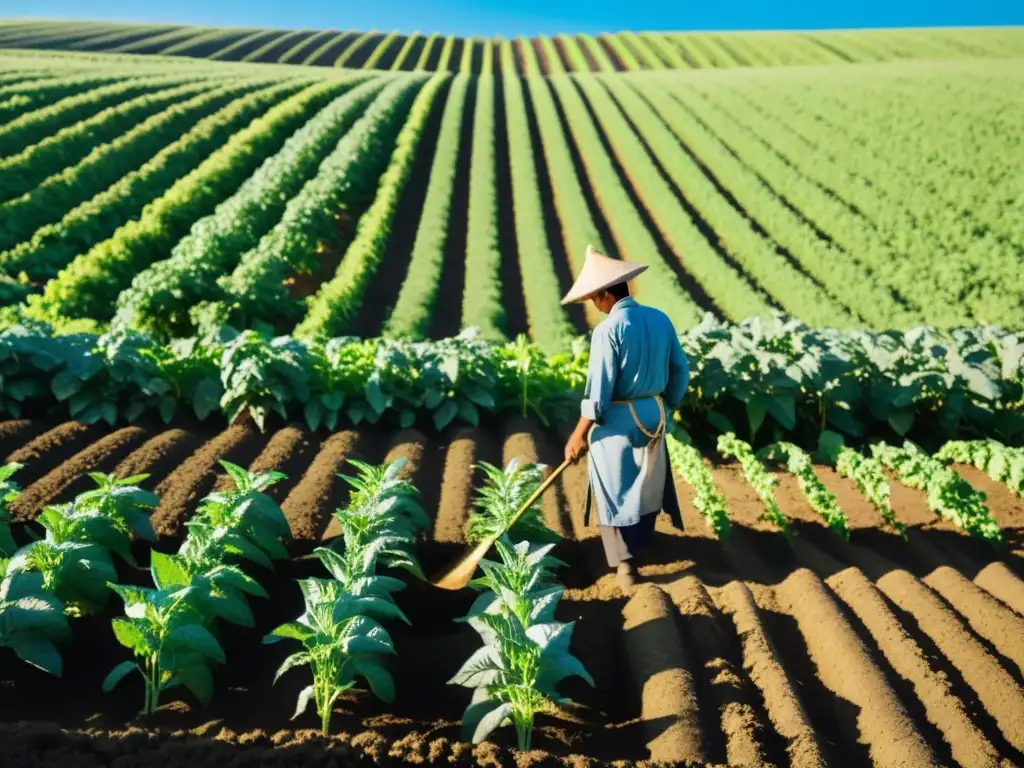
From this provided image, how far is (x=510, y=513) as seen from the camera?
11.9ft

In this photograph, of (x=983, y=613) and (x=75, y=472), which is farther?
(x=75, y=472)

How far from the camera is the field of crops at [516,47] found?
41.3m

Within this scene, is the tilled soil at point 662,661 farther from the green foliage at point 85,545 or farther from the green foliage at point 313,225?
the green foliage at point 313,225

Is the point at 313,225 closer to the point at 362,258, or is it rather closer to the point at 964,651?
the point at 362,258

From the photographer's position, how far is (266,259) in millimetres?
10906

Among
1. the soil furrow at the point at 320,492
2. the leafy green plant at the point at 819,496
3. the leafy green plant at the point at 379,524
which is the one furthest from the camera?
the leafy green plant at the point at 819,496

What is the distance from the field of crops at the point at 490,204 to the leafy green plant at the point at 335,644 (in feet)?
24.0

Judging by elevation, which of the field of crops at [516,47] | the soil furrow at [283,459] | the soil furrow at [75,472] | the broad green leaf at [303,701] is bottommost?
the soil furrow at [283,459]

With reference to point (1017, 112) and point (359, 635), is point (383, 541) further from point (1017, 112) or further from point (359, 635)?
point (1017, 112)

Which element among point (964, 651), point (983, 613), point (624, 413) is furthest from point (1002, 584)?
point (624, 413)

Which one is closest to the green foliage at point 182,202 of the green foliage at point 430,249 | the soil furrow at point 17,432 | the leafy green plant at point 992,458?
the green foliage at point 430,249

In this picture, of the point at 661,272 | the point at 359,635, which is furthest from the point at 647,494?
the point at 661,272

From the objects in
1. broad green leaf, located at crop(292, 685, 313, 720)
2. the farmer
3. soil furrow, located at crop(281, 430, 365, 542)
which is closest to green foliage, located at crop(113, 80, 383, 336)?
soil furrow, located at crop(281, 430, 365, 542)

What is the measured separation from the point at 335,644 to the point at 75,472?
267cm
